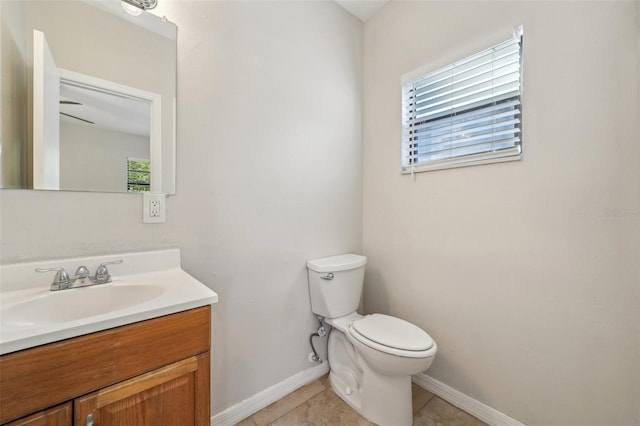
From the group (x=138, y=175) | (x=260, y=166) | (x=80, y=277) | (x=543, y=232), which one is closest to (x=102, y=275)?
(x=80, y=277)

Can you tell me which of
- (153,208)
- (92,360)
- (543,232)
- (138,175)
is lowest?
(92,360)

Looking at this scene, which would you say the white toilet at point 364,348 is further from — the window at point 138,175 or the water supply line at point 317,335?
the window at point 138,175

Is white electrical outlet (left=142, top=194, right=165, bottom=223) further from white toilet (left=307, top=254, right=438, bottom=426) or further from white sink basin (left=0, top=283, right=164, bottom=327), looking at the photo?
white toilet (left=307, top=254, right=438, bottom=426)

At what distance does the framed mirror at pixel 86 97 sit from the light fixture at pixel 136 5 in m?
0.02

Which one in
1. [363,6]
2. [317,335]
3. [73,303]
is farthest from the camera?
[363,6]

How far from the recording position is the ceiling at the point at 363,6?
1.78m

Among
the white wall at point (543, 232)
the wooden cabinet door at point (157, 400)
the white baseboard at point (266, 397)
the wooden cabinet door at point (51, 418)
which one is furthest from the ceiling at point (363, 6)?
the white baseboard at point (266, 397)

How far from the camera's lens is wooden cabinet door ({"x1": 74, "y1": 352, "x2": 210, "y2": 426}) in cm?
64

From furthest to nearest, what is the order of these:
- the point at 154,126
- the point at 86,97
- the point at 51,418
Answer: the point at 154,126, the point at 86,97, the point at 51,418

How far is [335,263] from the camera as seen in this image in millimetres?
1595

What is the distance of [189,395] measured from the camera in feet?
2.57

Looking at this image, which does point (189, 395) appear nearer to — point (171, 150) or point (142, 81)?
point (171, 150)

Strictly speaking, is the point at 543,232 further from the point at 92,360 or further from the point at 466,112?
the point at 92,360

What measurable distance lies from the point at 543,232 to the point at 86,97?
6.62ft
